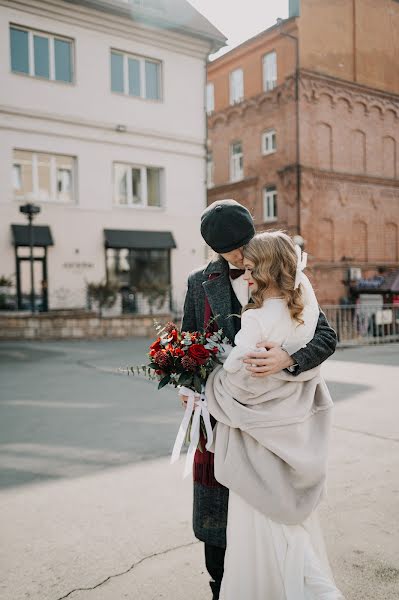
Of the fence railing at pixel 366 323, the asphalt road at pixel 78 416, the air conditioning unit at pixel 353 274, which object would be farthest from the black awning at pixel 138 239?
the air conditioning unit at pixel 353 274

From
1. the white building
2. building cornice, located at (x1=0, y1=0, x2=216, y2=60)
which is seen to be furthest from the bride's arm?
building cornice, located at (x1=0, y1=0, x2=216, y2=60)

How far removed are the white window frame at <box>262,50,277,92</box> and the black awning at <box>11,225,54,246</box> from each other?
44.6ft

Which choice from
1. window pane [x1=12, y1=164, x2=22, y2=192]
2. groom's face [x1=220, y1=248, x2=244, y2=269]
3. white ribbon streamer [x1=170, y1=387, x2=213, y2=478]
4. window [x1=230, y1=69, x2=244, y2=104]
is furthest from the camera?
window [x1=230, y1=69, x2=244, y2=104]

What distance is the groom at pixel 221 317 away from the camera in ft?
7.91

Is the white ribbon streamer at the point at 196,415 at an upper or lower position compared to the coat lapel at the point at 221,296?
lower

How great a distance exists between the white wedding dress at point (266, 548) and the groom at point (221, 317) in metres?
0.08

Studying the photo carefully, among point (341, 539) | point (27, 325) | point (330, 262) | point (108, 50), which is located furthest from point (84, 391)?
point (330, 262)

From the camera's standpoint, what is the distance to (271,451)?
2.32 m

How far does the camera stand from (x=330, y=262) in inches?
993

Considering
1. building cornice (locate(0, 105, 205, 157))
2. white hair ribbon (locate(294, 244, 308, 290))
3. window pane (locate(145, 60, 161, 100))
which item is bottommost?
white hair ribbon (locate(294, 244, 308, 290))

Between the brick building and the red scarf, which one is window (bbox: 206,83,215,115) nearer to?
the brick building

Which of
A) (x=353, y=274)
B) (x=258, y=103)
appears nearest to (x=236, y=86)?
(x=258, y=103)

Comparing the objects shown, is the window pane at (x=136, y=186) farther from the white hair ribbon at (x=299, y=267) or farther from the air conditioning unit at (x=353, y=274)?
the white hair ribbon at (x=299, y=267)

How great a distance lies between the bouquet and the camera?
7.88 ft
